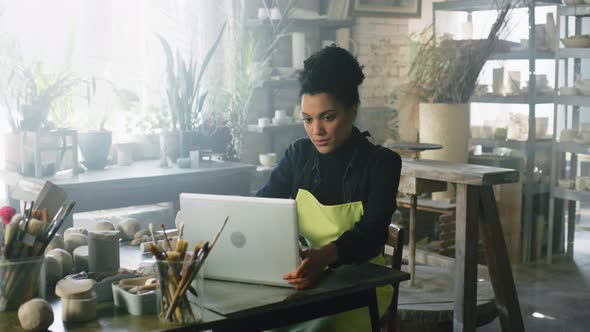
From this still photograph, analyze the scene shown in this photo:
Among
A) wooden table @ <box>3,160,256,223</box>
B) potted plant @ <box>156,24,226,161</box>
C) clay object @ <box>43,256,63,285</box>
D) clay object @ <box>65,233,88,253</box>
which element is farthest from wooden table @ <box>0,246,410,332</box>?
potted plant @ <box>156,24,226,161</box>

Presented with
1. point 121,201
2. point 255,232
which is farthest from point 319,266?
point 121,201

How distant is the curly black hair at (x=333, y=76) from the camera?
223cm

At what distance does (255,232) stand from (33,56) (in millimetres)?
3042

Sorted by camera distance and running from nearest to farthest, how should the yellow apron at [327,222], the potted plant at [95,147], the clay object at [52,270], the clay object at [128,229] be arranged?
the clay object at [52,270], the yellow apron at [327,222], the clay object at [128,229], the potted plant at [95,147]

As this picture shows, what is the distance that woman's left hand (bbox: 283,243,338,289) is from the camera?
1783mm

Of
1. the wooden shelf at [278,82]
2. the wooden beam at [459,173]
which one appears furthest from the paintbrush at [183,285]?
the wooden shelf at [278,82]

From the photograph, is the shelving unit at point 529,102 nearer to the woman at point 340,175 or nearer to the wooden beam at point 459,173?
the wooden beam at point 459,173

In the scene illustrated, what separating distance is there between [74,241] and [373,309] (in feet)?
2.95

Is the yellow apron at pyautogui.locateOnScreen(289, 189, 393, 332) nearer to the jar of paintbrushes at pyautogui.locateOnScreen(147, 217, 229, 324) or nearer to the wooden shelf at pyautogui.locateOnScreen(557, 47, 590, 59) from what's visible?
the jar of paintbrushes at pyautogui.locateOnScreen(147, 217, 229, 324)

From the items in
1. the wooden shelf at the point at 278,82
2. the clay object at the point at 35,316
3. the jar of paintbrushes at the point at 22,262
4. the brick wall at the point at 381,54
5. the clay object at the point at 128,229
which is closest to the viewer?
the clay object at the point at 35,316


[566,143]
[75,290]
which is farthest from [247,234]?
[566,143]

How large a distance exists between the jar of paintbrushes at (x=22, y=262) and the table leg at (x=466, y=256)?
1835mm

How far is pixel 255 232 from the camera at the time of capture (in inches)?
69.9

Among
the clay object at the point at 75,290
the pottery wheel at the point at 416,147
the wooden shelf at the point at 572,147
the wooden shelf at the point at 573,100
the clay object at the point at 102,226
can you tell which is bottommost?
the clay object at the point at 75,290
